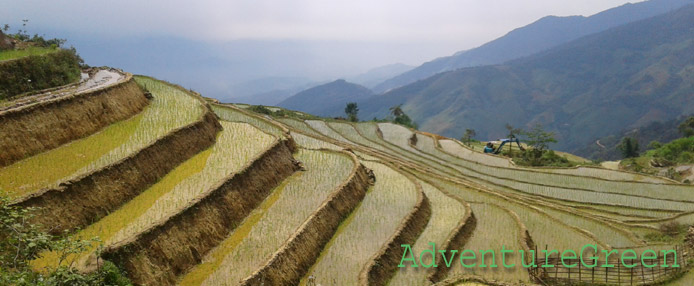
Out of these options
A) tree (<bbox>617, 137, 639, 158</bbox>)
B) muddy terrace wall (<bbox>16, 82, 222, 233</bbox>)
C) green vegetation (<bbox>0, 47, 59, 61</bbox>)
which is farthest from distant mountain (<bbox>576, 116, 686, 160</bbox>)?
green vegetation (<bbox>0, 47, 59, 61</bbox>)

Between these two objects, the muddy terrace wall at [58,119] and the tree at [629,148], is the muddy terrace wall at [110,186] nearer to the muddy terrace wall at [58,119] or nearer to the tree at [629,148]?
the muddy terrace wall at [58,119]

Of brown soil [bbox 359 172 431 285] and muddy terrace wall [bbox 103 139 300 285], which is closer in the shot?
muddy terrace wall [bbox 103 139 300 285]

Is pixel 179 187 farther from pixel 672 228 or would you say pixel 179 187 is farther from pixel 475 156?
pixel 475 156

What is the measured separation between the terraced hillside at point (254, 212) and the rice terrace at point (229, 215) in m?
0.06

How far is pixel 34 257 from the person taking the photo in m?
9.03

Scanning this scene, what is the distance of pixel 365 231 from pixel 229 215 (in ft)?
16.5

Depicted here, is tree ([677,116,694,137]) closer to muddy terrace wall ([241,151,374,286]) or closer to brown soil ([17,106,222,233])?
muddy terrace wall ([241,151,374,286])

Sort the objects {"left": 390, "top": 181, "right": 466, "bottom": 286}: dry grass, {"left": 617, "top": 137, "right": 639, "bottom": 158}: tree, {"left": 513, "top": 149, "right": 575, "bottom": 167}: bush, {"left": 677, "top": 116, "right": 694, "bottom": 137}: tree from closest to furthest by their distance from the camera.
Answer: {"left": 390, "top": 181, "right": 466, "bottom": 286}: dry grass, {"left": 513, "top": 149, "right": 575, "bottom": 167}: bush, {"left": 617, "top": 137, "right": 639, "bottom": 158}: tree, {"left": 677, "top": 116, "right": 694, "bottom": 137}: tree

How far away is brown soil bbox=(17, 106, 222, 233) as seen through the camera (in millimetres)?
11461

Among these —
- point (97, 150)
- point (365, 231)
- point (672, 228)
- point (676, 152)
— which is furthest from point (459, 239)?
point (676, 152)

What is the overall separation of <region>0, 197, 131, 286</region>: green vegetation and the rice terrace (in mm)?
50

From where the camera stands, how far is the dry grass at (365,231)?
1342 centimetres

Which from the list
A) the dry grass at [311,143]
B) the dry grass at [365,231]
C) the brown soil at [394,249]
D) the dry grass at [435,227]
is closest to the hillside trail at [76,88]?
the dry grass at [311,143]

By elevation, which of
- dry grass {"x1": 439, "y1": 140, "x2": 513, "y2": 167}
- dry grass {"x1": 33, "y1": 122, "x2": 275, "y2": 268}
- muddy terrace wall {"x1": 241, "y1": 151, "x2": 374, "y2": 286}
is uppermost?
dry grass {"x1": 33, "y1": 122, "x2": 275, "y2": 268}
